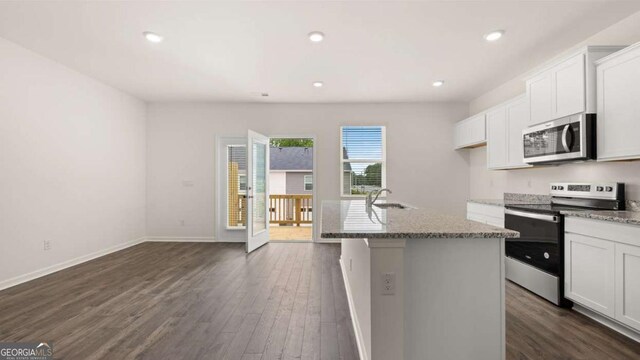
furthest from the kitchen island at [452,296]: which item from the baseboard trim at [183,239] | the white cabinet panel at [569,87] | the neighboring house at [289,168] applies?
the neighboring house at [289,168]

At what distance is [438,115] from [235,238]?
450 cm

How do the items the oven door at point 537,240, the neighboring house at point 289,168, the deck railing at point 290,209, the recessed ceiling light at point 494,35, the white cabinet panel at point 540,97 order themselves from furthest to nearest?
the neighboring house at point 289,168 → the deck railing at point 290,209 → the white cabinet panel at point 540,97 → the recessed ceiling light at point 494,35 → the oven door at point 537,240

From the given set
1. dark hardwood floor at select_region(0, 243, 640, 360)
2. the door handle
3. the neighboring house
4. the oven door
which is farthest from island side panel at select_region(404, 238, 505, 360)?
the neighboring house

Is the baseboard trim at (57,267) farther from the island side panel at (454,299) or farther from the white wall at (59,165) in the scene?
the island side panel at (454,299)

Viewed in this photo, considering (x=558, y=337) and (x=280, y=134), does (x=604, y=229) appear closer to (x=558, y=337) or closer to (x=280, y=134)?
(x=558, y=337)

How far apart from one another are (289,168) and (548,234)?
9.78 meters

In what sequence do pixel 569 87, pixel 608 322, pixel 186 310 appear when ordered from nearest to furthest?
1. pixel 608 322
2. pixel 186 310
3. pixel 569 87

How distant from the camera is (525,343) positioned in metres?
2.13

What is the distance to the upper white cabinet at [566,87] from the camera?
103 inches

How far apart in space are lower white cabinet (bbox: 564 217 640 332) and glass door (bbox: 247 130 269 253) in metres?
4.03

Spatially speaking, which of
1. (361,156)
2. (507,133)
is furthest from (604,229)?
(361,156)

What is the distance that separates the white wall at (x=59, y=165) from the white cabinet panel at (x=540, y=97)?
18.9ft

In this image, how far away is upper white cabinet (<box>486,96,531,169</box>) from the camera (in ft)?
12.0

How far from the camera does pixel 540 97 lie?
3193mm
